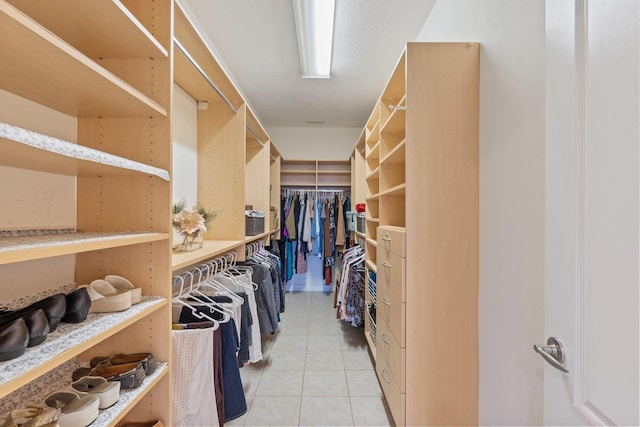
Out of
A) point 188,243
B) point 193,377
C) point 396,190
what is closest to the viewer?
point 193,377

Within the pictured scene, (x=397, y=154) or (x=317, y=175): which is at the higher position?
(x=317, y=175)

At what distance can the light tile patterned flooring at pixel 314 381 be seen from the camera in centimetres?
178

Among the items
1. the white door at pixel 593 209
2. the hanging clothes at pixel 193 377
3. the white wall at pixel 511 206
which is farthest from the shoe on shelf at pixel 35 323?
the white wall at pixel 511 206

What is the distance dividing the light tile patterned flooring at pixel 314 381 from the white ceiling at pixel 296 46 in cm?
278

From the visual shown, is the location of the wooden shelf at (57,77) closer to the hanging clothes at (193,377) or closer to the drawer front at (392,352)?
the hanging clothes at (193,377)

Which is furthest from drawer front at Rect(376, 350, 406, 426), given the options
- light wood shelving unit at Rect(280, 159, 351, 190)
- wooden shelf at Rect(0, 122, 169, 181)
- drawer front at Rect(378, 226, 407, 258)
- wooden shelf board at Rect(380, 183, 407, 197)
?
light wood shelving unit at Rect(280, 159, 351, 190)

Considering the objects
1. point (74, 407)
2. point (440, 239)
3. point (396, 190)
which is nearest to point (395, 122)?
point (396, 190)

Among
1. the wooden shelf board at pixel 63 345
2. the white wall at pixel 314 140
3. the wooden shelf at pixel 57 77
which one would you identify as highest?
the white wall at pixel 314 140

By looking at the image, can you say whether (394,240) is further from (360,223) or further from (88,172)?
(360,223)

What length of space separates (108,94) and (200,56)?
856 millimetres

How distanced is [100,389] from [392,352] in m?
1.41

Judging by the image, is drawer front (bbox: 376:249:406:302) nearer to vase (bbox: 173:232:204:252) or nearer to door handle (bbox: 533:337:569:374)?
door handle (bbox: 533:337:569:374)

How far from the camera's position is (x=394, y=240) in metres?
1.58

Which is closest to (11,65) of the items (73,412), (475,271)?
(73,412)
